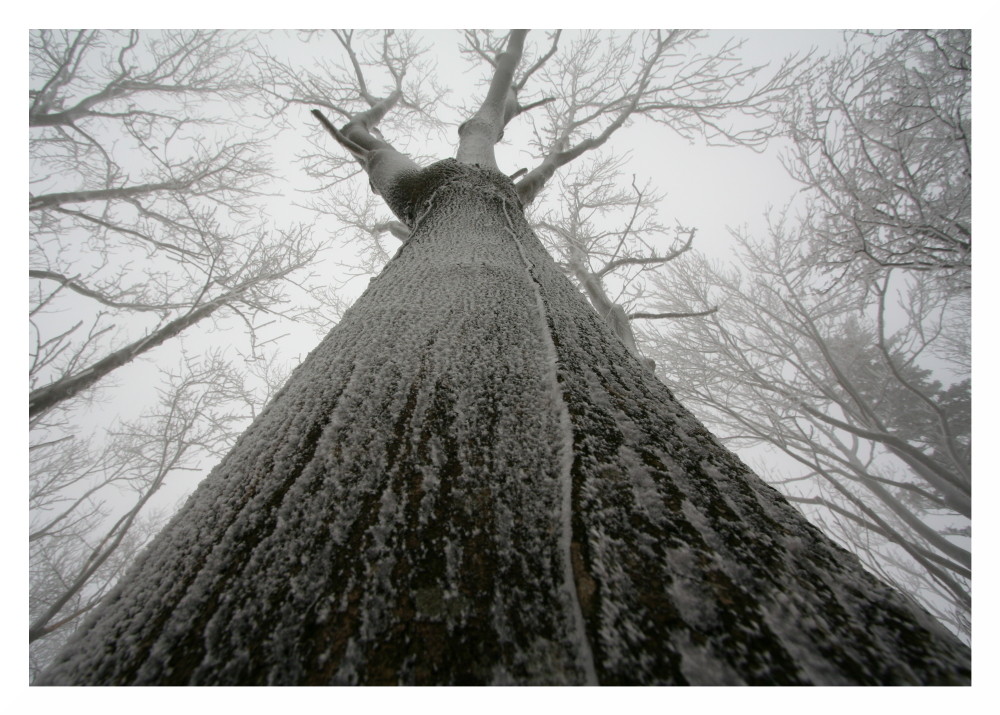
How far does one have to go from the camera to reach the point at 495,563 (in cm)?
40

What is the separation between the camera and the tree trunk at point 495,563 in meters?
0.34

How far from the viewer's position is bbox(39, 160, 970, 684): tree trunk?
0.34 meters

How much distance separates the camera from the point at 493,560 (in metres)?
0.40

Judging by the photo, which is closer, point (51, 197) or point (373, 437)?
point (373, 437)

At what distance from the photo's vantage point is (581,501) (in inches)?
17.0

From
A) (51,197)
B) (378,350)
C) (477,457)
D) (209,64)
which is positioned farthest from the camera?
(209,64)

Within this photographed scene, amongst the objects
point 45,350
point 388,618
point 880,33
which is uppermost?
point 880,33

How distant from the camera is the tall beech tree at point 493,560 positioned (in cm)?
34

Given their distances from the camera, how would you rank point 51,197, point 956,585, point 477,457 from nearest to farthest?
1. point 477,457
2. point 956,585
3. point 51,197

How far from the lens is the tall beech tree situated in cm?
34

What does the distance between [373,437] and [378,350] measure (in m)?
0.23
